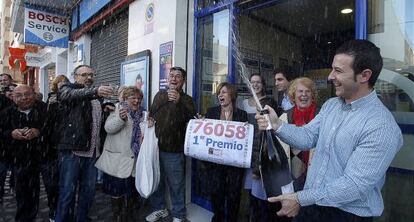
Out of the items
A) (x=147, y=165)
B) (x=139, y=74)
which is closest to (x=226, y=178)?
(x=147, y=165)

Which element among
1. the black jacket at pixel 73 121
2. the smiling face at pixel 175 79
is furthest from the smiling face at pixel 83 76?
the smiling face at pixel 175 79

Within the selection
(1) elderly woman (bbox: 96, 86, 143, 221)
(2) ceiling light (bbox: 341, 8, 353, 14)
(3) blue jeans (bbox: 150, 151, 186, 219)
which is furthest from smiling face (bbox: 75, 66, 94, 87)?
(2) ceiling light (bbox: 341, 8, 353, 14)

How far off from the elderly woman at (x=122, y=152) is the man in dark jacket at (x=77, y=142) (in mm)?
157

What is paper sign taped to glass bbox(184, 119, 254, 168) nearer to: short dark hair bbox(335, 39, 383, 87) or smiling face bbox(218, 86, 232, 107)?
smiling face bbox(218, 86, 232, 107)

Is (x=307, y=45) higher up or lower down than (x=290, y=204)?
higher up

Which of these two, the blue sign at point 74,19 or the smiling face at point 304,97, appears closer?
the smiling face at point 304,97

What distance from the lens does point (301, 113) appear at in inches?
120

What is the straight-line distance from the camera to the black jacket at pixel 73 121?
3879 mm

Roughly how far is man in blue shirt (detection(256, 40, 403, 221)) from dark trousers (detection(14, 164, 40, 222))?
3.46 meters

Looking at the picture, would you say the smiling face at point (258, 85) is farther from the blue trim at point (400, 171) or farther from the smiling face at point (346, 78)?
the smiling face at point (346, 78)

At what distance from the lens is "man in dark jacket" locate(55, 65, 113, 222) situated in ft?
12.8

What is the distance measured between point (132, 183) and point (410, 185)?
3025mm

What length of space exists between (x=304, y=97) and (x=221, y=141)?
94 centimetres

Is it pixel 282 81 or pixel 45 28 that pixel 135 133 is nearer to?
pixel 282 81
